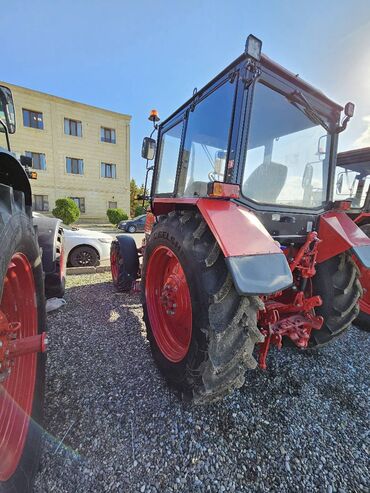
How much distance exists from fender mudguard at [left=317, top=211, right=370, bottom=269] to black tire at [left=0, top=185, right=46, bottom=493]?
2.24 meters

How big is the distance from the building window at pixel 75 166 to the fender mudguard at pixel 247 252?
21363 mm

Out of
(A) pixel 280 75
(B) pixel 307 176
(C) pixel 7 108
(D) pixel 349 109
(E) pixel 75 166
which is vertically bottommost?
(B) pixel 307 176

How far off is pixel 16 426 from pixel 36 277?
32.9 inches

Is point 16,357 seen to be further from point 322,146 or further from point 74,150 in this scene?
point 74,150

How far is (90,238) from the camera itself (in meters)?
5.41

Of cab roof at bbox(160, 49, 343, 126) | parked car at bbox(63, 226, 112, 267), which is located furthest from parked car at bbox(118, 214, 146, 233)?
cab roof at bbox(160, 49, 343, 126)

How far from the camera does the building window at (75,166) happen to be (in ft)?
64.8

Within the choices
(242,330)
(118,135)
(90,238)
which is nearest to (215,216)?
(242,330)

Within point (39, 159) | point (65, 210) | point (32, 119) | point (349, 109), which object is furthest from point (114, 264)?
point (32, 119)

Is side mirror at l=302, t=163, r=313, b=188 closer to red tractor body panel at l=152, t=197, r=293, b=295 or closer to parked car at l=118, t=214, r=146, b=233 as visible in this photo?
red tractor body panel at l=152, t=197, r=293, b=295

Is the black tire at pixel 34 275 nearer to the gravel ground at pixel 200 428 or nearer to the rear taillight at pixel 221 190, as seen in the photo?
the gravel ground at pixel 200 428

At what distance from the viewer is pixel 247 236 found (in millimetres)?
1521

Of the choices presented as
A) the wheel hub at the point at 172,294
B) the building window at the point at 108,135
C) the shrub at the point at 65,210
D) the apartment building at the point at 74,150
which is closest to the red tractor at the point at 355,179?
the wheel hub at the point at 172,294

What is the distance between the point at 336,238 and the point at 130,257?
278 centimetres
